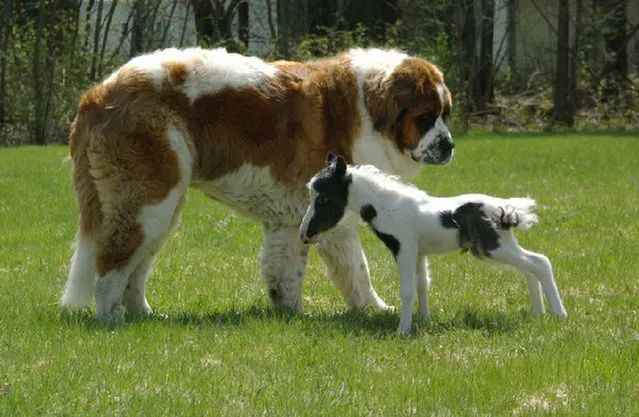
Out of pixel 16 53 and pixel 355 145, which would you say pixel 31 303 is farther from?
pixel 16 53

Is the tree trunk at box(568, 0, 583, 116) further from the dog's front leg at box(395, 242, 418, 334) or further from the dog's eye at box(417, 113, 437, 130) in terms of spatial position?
the dog's front leg at box(395, 242, 418, 334)


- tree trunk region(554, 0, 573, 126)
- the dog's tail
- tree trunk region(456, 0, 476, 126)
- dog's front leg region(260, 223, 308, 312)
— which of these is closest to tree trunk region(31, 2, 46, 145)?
tree trunk region(456, 0, 476, 126)

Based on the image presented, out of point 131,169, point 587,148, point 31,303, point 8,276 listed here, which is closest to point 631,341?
point 131,169

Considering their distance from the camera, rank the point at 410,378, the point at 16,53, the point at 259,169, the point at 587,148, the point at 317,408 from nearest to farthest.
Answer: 1. the point at 317,408
2. the point at 410,378
3. the point at 259,169
4. the point at 587,148
5. the point at 16,53

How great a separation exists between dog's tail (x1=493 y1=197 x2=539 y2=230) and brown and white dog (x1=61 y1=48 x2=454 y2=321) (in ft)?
3.95

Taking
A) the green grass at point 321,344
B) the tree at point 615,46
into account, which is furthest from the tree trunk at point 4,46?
the green grass at point 321,344

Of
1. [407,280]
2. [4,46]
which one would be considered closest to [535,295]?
[407,280]

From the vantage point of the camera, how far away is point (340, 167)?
304 inches

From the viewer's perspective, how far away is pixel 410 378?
6.22m

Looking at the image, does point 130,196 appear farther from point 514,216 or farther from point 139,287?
point 514,216

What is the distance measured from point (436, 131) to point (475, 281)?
1.70 metres

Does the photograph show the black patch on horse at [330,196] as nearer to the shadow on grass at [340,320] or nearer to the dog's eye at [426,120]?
the shadow on grass at [340,320]

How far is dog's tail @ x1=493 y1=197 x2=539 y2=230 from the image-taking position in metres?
7.54

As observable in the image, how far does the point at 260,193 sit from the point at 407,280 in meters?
1.53
